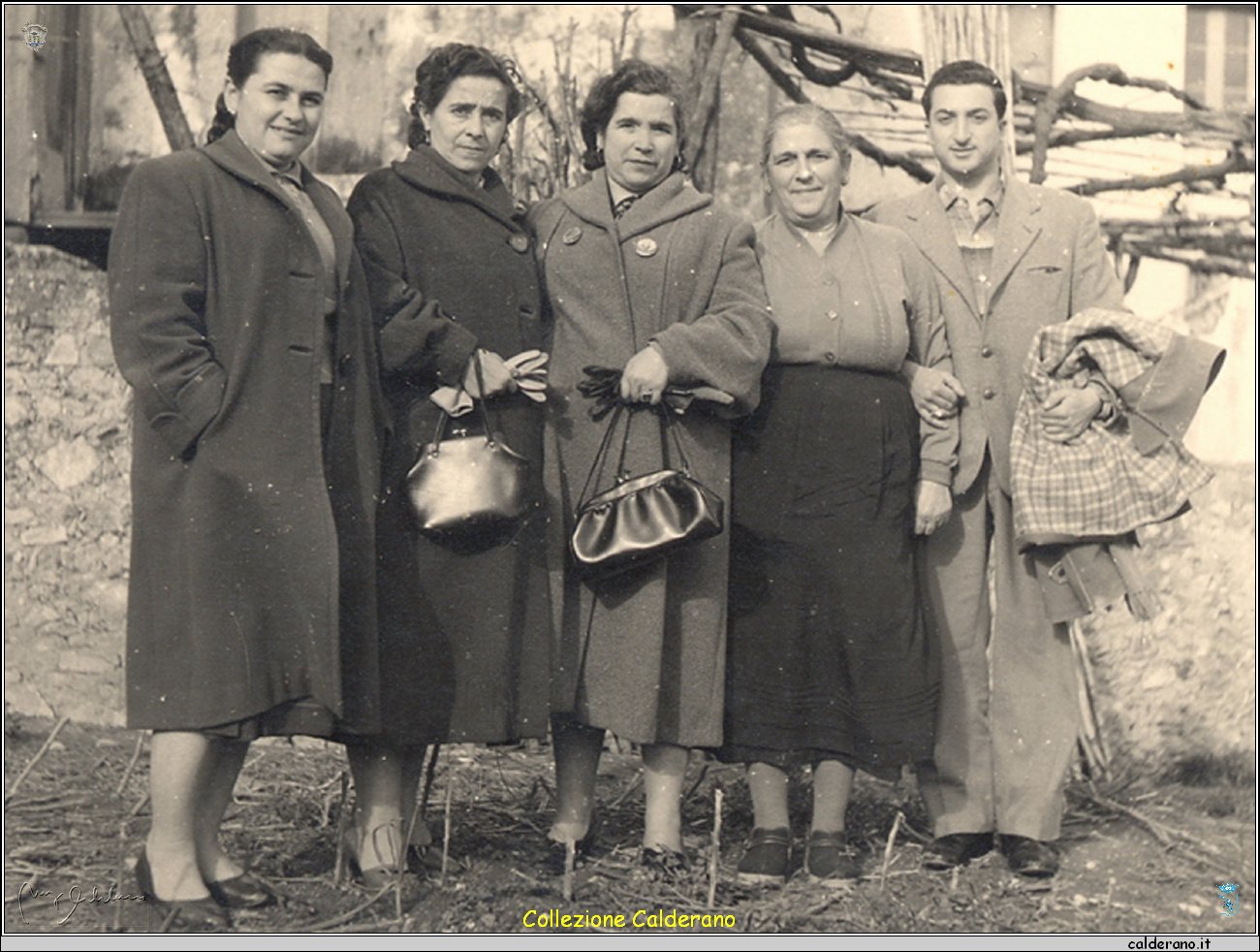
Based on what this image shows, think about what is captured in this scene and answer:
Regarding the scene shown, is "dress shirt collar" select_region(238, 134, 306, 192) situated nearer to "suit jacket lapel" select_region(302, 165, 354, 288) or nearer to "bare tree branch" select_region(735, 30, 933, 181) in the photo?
"suit jacket lapel" select_region(302, 165, 354, 288)

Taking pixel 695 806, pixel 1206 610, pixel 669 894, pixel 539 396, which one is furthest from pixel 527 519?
pixel 1206 610

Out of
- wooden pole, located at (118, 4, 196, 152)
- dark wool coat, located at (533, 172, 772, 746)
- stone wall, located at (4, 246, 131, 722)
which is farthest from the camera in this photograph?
stone wall, located at (4, 246, 131, 722)

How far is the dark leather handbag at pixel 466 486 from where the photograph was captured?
3.55 m

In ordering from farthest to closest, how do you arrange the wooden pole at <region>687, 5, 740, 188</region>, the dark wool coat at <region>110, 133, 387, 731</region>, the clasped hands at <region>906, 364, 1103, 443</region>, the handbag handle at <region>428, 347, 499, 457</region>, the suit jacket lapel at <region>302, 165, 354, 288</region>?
the wooden pole at <region>687, 5, 740, 188</region> → the clasped hands at <region>906, 364, 1103, 443</region> → the handbag handle at <region>428, 347, 499, 457</region> → the suit jacket lapel at <region>302, 165, 354, 288</region> → the dark wool coat at <region>110, 133, 387, 731</region>

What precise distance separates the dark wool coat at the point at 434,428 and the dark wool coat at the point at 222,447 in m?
0.26

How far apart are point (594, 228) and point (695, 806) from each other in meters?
1.84

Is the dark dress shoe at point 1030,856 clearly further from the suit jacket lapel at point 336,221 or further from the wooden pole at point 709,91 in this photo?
the wooden pole at point 709,91

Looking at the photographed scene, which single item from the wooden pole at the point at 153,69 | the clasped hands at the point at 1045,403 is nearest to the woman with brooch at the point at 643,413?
the clasped hands at the point at 1045,403

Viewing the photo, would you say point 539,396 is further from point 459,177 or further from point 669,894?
point 669,894

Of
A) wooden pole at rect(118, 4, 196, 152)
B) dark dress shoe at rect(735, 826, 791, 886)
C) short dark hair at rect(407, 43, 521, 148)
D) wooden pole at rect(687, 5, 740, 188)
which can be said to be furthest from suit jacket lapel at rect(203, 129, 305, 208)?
wooden pole at rect(687, 5, 740, 188)

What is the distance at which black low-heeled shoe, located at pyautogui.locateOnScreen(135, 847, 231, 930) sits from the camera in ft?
10.7

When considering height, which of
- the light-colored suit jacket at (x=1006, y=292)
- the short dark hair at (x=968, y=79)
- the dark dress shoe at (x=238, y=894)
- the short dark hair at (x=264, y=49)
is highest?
the short dark hair at (x=968, y=79)

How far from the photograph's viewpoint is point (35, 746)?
538 centimetres
